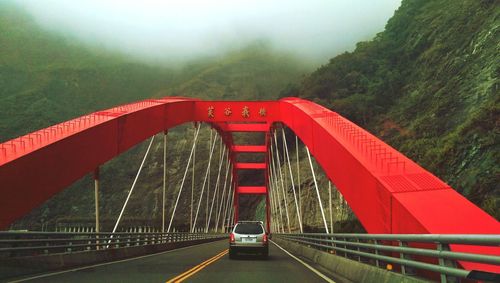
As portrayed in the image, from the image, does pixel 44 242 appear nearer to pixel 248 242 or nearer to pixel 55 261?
pixel 55 261

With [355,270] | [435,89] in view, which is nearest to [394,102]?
[435,89]

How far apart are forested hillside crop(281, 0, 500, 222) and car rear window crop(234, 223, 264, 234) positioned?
8947mm

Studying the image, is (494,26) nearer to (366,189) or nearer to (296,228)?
(296,228)

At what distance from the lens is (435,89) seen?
51156 mm

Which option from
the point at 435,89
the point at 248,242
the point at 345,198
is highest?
the point at 435,89

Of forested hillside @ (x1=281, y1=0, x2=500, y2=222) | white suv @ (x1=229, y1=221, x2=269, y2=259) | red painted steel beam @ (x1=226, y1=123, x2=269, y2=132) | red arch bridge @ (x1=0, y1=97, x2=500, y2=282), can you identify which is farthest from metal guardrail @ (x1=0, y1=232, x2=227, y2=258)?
red painted steel beam @ (x1=226, y1=123, x2=269, y2=132)

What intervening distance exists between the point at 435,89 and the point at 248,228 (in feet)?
118

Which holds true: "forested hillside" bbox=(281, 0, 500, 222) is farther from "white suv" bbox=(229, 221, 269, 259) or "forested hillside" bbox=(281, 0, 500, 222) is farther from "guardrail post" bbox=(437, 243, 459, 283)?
"guardrail post" bbox=(437, 243, 459, 283)

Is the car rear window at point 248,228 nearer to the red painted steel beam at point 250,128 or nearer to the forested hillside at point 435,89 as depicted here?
the forested hillside at point 435,89

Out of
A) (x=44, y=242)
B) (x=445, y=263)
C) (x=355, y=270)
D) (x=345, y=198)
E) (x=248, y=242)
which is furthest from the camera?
(x=248, y=242)

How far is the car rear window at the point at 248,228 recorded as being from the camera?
68.9 feet

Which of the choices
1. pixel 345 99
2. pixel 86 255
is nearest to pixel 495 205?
pixel 86 255

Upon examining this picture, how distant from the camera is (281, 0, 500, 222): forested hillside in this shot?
3095 cm

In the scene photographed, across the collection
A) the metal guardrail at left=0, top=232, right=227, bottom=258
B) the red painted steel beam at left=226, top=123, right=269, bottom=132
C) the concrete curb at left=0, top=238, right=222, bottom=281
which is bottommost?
the concrete curb at left=0, top=238, right=222, bottom=281
